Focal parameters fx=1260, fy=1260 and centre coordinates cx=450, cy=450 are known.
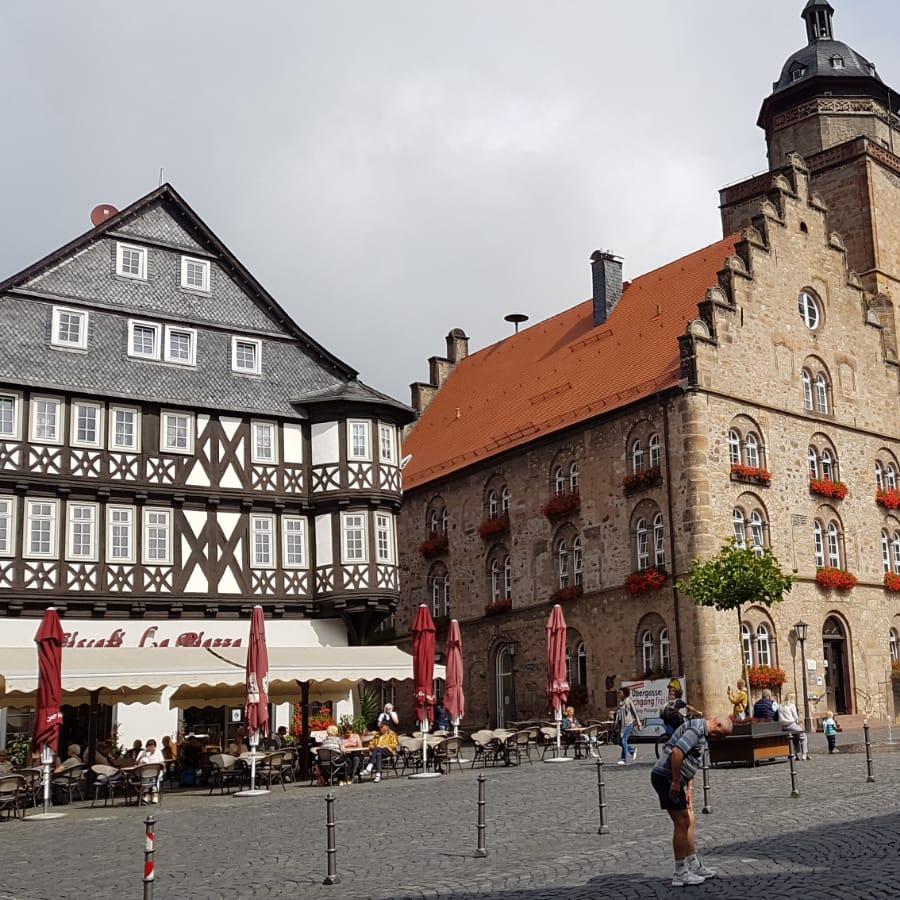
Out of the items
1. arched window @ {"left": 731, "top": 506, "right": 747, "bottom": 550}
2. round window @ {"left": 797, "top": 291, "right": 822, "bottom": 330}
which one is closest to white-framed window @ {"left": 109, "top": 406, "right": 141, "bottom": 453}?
arched window @ {"left": 731, "top": 506, "right": 747, "bottom": 550}

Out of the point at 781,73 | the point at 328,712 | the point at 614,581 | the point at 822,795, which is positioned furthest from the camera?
the point at 781,73

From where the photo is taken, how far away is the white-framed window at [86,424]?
31.3 m

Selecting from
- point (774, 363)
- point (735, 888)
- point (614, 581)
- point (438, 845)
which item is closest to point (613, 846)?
point (438, 845)

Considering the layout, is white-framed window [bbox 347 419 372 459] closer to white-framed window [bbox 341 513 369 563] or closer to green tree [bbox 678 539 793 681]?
white-framed window [bbox 341 513 369 563]

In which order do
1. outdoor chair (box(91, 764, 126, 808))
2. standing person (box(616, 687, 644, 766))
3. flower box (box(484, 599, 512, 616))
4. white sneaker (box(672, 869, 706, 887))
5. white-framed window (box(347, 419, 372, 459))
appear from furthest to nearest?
flower box (box(484, 599, 512, 616)), white-framed window (box(347, 419, 372, 459)), standing person (box(616, 687, 644, 766)), outdoor chair (box(91, 764, 126, 808)), white sneaker (box(672, 869, 706, 887))

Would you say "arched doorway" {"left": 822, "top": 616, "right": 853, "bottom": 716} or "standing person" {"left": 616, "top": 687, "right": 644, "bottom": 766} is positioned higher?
"arched doorway" {"left": 822, "top": 616, "right": 853, "bottom": 716}

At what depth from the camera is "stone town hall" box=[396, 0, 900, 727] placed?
36.0 meters

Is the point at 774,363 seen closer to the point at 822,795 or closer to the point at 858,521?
the point at 858,521

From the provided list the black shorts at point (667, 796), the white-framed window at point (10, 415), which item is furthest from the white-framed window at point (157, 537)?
the black shorts at point (667, 796)

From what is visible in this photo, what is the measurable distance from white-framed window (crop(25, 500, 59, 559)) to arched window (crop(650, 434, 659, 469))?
55.0 feet

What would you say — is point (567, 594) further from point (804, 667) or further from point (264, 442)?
point (264, 442)

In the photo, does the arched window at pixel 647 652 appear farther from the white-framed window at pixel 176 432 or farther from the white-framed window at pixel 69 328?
the white-framed window at pixel 69 328

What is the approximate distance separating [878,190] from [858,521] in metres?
13.3

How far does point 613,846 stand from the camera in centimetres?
1369
